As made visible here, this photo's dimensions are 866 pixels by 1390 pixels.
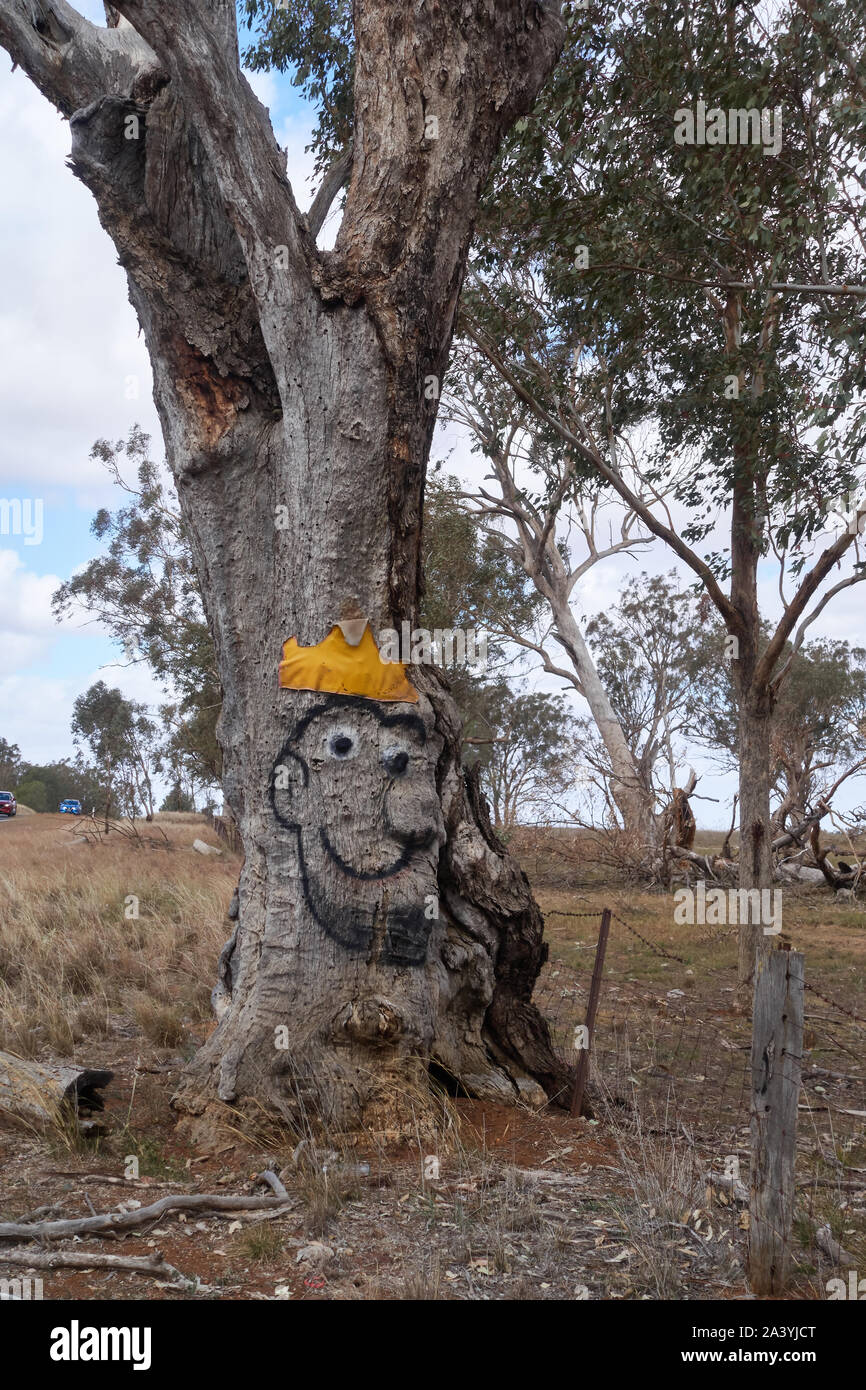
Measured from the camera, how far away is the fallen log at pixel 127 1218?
3.43 metres

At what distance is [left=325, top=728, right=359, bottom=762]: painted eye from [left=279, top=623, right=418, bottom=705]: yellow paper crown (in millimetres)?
173

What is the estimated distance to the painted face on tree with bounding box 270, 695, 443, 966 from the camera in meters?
4.53

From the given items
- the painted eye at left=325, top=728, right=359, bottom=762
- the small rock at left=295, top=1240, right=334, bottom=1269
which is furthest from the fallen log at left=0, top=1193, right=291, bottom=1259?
the painted eye at left=325, top=728, right=359, bottom=762

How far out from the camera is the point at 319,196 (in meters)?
6.41

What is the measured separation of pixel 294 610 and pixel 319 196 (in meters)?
3.11

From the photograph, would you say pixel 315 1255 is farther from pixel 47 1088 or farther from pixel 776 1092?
pixel 47 1088

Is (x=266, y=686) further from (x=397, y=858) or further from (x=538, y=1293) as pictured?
(x=538, y=1293)

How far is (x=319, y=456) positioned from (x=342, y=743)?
4.19ft

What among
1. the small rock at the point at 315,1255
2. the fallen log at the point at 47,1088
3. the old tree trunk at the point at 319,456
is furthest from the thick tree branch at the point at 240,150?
the small rock at the point at 315,1255

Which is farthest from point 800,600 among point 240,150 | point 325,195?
point 240,150

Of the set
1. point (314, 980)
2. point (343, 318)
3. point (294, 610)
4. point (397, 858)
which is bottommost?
point (314, 980)

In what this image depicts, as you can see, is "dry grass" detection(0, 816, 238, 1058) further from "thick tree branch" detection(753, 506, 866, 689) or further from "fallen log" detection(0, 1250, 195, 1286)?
"thick tree branch" detection(753, 506, 866, 689)

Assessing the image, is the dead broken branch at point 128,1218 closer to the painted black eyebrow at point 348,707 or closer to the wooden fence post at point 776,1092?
the wooden fence post at point 776,1092

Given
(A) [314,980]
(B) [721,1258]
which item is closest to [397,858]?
(A) [314,980]
